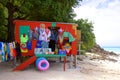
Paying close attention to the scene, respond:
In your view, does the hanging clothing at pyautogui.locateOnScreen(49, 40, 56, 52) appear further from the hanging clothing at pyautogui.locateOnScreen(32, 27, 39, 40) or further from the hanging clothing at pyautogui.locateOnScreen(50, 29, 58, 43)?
the hanging clothing at pyautogui.locateOnScreen(32, 27, 39, 40)

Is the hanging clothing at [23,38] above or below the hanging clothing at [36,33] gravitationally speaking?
below

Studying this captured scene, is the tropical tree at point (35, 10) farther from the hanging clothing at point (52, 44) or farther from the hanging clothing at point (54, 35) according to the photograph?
the hanging clothing at point (52, 44)

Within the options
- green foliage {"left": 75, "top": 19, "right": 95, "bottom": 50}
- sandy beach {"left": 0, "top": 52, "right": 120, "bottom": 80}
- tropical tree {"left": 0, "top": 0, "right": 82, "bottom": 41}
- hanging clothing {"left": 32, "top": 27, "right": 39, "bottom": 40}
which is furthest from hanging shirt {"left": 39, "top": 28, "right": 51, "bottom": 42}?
green foliage {"left": 75, "top": 19, "right": 95, "bottom": 50}

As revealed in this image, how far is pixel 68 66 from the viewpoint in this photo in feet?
58.0

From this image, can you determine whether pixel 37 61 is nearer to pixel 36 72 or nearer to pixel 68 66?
pixel 36 72

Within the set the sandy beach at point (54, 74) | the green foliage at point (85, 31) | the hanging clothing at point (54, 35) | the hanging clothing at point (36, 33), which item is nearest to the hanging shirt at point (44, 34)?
the hanging clothing at point (36, 33)

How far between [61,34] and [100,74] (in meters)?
3.07

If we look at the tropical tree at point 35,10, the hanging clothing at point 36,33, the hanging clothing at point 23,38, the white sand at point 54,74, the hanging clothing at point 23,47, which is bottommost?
the white sand at point 54,74

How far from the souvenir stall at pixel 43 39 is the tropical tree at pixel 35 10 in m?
1.47

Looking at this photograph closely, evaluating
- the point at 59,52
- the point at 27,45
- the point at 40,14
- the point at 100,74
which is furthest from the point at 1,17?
the point at 100,74

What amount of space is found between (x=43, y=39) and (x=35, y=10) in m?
2.94

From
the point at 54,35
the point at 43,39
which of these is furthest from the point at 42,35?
the point at 54,35

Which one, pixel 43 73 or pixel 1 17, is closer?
pixel 43 73

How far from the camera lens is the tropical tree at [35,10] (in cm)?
1805
